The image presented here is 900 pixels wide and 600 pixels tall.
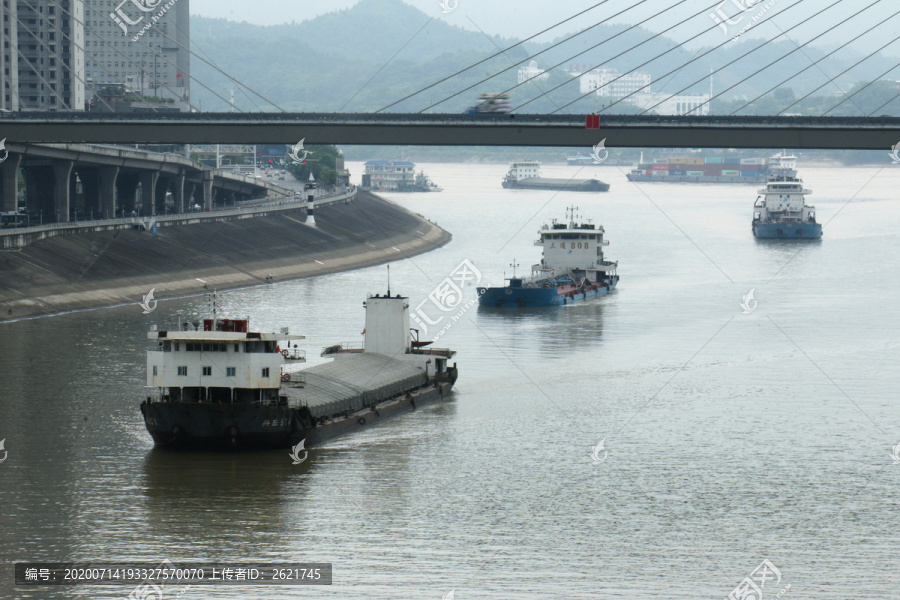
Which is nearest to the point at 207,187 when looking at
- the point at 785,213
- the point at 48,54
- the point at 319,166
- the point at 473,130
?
the point at 319,166

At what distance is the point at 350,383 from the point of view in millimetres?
39469

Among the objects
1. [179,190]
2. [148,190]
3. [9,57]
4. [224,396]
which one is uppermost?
[9,57]

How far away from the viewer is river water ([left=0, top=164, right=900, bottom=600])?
25328 mm

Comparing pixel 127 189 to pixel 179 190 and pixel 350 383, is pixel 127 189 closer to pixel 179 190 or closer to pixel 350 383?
pixel 179 190

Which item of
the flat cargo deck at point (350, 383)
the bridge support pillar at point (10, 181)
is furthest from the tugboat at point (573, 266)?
the flat cargo deck at point (350, 383)

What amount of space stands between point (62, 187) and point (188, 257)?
9424mm

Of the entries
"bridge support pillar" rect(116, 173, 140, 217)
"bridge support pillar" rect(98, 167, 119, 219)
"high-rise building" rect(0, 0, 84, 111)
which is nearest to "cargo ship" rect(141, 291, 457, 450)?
"bridge support pillar" rect(98, 167, 119, 219)

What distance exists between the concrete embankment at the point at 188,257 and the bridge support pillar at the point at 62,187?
4.79m

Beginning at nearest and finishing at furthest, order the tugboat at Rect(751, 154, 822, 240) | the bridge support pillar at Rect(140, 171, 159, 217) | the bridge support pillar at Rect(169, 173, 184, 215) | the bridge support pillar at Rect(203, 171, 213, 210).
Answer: the bridge support pillar at Rect(140, 171, 159, 217) → the bridge support pillar at Rect(169, 173, 184, 215) → the bridge support pillar at Rect(203, 171, 213, 210) → the tugboat at Rect(751, 154, 822, 240)

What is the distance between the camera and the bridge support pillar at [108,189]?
94.6 metres

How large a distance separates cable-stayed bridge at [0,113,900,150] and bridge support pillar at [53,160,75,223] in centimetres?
2810

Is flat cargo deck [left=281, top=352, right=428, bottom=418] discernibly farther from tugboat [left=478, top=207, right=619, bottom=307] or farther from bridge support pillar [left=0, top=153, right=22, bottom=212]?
bridge support pillar [left=0, top=153, right=22, bottom=212]

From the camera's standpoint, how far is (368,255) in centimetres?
10462

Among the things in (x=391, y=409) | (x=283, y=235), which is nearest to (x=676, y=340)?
(x=391, y=409)
